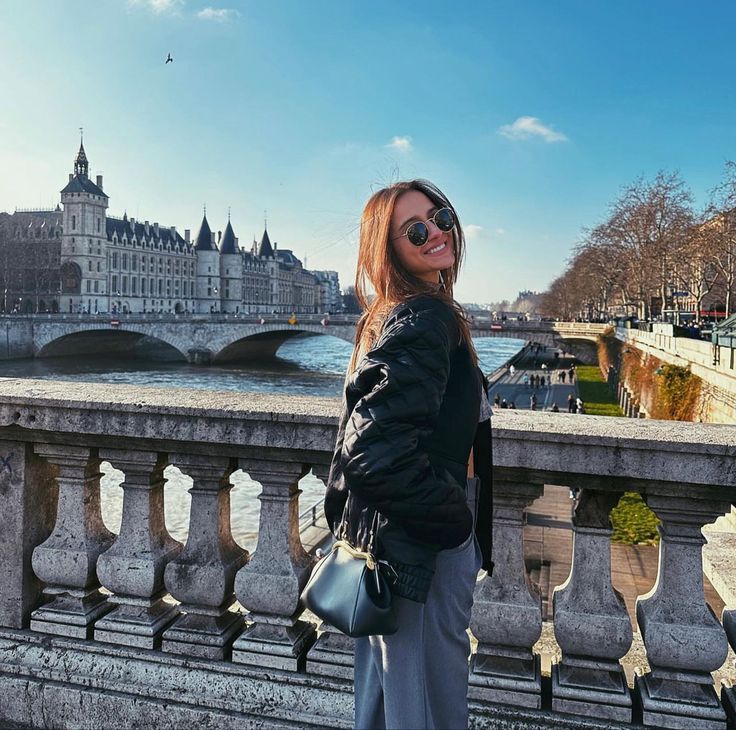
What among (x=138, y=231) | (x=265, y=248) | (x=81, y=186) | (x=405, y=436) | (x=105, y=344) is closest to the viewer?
(x=405, y=436)

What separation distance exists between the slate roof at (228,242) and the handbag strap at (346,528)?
126 m

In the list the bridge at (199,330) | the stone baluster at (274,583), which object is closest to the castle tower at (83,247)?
the bridge at (199,330)

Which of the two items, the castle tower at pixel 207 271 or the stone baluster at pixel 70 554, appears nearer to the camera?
the stone baluster at pixel 70 554

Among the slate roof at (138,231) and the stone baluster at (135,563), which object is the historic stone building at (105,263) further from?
the stone baluster at (135,563)

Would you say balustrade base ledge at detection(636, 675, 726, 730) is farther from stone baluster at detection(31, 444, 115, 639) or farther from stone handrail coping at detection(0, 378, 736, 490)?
stone baluster at detection(31, 444, 115, 639)

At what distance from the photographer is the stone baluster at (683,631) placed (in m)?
2.36

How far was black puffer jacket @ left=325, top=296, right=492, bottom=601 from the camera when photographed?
1.71 meters

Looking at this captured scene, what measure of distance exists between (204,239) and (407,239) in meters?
126

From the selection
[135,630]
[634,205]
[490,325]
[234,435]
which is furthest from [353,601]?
[490,325]

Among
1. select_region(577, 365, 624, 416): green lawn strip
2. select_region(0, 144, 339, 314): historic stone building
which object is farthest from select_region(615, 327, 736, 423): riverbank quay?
select_region(0, 144, 339, 314): historic stone building

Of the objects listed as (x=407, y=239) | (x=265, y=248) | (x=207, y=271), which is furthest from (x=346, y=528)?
(x=265, y=248)

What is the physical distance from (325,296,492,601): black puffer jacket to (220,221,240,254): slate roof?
126 m

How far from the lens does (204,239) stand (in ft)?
403

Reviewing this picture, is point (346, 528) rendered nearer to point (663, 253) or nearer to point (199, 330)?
point (663, 253)
